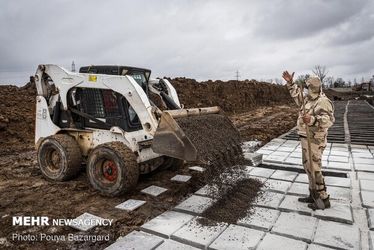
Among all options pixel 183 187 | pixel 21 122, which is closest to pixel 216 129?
pixel 183 187

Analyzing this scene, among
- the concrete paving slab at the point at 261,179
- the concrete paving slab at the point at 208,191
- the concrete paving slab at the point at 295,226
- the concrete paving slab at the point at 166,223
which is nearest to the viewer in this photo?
the concrete paving slab at the point at 295,226

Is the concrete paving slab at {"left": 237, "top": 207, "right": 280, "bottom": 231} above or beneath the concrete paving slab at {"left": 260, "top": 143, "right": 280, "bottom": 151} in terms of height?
beneath

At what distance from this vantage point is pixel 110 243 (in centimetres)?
371

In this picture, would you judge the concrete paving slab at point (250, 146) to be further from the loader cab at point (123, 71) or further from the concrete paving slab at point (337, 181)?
the loader cab at point (123, 71)

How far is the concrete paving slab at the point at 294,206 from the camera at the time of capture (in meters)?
4.34

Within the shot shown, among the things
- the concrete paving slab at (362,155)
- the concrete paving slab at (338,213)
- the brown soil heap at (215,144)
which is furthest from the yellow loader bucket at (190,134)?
the concrete paving slab at (362,155)

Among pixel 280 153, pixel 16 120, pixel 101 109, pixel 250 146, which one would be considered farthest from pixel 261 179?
pixel 16 120

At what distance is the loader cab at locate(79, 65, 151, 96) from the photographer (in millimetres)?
5513

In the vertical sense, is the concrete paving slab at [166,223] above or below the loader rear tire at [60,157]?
below

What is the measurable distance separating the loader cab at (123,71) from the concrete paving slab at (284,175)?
10.4 feet

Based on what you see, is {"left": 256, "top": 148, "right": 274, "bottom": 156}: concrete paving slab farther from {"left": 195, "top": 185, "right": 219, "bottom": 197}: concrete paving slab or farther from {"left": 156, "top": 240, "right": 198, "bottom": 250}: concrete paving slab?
{"left": 156, "top": 240, "right": 198, "bottom": 250}: concrete paving slab

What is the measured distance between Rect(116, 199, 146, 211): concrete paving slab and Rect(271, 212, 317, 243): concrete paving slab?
2094 mm

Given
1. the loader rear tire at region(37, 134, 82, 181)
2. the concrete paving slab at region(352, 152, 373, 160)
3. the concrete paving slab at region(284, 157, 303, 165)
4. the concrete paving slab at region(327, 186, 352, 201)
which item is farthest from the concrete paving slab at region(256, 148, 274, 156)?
the loader rear tire at region(37, 134, 82, 181)

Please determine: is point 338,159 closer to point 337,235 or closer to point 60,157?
point 337,235
